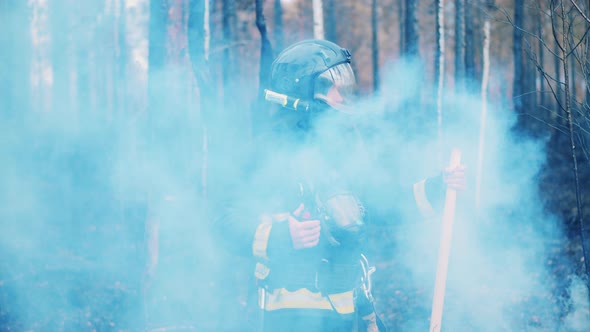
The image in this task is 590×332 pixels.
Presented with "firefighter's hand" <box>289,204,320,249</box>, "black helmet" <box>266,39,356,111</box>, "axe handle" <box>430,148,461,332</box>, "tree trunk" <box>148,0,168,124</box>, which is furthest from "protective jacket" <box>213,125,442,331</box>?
"tree trunk" <box>148,0,168,124</box>

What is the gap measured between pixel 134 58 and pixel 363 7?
2046cm

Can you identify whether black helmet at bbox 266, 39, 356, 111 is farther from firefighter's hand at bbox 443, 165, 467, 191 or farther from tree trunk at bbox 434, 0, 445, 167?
tree trunk at bbox 434, 0, 445, 167

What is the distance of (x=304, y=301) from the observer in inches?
105

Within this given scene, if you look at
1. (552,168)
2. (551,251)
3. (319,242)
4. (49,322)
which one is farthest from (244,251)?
(552,168)

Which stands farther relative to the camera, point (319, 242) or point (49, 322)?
point (49, 322)

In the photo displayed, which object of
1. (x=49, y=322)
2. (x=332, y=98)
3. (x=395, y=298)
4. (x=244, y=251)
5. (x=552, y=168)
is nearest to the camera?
(x=244, y=251)

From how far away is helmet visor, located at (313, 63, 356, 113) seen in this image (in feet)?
9.05

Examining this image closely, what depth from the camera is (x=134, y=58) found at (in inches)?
830

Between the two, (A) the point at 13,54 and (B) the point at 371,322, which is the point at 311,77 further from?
(A) the point at 13,54

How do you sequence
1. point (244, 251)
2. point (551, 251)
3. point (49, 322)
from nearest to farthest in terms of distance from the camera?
point (244, 251), point (49, 322), point (551, 251)

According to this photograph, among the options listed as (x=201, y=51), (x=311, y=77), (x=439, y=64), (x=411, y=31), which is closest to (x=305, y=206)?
(x=311, y=77)

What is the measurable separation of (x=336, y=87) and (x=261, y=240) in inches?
39.4

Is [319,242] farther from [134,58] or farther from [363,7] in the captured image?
[363,7]

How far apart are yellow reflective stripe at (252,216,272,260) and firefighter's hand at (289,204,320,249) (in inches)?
5.6
